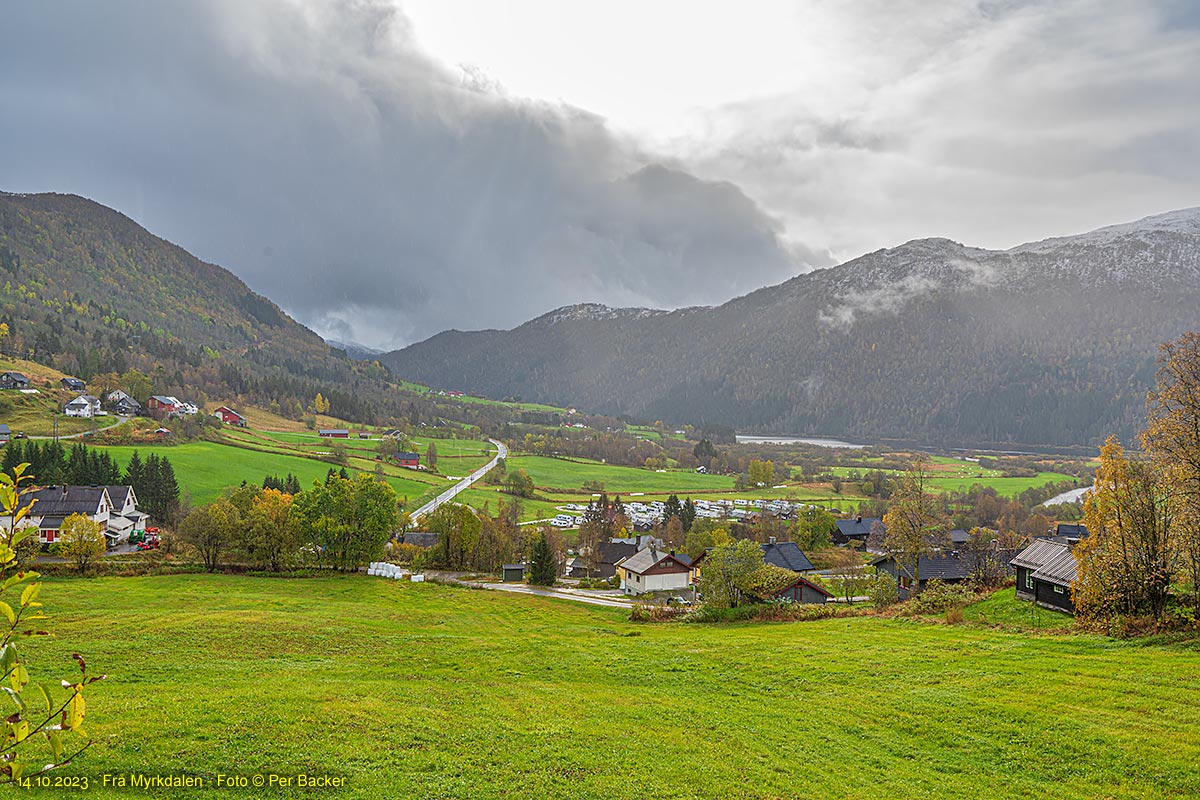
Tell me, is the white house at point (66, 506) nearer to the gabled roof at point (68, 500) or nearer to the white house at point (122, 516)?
the gabled roof at point (68, 500)

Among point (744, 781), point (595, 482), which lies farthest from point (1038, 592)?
point (595, 482)

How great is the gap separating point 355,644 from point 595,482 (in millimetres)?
124193

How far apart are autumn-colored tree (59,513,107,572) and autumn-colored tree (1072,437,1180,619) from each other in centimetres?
7023

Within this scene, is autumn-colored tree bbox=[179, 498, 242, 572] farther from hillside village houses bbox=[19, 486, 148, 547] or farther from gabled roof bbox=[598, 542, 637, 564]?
gabled roof bbox=[598, 542, 637, 564]

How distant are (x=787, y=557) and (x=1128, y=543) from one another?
5361 cm

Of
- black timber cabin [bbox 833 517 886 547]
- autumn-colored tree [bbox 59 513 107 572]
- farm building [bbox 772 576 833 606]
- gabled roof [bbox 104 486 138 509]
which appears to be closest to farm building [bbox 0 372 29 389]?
gabled roof [bbox 104 486 138 509]

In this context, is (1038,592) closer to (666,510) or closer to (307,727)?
(307,727)

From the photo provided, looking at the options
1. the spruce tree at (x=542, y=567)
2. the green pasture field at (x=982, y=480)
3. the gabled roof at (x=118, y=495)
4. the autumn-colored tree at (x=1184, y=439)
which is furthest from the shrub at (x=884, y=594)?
the green pasture field at (x=982, y=480)

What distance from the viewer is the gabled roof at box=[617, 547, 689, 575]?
73.1 m

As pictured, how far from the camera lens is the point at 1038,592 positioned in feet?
131

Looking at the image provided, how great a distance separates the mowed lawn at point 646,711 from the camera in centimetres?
1531

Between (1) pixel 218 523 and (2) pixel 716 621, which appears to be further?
(1) pixel 218 523

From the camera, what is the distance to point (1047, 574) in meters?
38.2

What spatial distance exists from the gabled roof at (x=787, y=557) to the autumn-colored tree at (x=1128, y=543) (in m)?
48.4
